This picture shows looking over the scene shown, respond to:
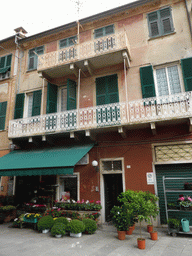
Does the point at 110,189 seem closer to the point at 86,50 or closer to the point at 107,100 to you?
the point at 107,100

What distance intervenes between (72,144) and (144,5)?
332 inches

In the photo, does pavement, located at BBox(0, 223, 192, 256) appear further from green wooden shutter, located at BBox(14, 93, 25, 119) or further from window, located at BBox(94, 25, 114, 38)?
window, located at BBox(94, 25, 114, 38)

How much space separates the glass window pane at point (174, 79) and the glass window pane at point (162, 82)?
23cm

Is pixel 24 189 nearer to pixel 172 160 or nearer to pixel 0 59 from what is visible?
pixel 172 160

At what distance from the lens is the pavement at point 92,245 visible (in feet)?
17.6

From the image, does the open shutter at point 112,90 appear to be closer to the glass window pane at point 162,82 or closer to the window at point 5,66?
the glass window pane at point 162,82

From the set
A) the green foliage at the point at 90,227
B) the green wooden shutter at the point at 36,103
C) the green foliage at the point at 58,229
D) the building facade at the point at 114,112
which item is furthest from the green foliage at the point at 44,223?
the green wooden shutter at the point at 36,103

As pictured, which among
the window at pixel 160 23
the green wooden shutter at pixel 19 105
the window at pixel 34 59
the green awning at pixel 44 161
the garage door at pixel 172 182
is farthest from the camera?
the window at pixel 34 59

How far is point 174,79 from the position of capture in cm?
914

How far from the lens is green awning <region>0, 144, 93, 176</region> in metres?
8.02

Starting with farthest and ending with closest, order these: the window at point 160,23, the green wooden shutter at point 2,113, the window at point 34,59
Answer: the window at point 34,59 < the green wooden shutter at point 2,113 < the window at point 160,23

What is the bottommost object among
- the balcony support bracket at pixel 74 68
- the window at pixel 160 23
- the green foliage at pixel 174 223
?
A: the green foliage at pixel 174 223

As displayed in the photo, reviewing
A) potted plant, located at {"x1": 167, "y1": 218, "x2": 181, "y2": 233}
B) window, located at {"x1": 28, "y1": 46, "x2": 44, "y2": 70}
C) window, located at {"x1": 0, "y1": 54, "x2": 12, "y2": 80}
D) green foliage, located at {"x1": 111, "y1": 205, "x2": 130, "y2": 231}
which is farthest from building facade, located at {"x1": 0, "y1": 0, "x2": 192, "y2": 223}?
window, located at {"x1": 0, "y1": 54, "x2": 12, "y2": 80}

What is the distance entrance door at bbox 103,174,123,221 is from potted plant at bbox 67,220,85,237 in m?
2.60
